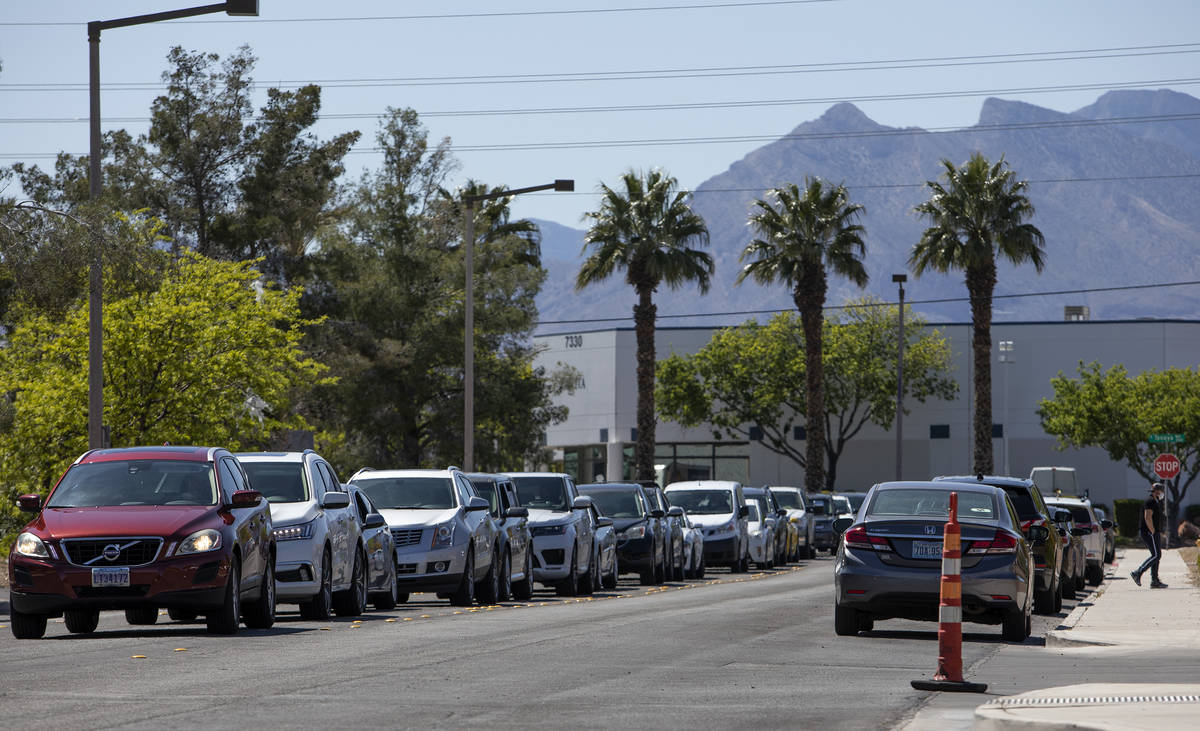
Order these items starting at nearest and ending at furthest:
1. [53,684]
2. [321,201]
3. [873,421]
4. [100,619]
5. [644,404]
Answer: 1. [53,684]
2. [100,619]
3. [644,404]
4. [321,201]
5. [873,421]

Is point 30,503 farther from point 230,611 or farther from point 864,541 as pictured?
point 864,541

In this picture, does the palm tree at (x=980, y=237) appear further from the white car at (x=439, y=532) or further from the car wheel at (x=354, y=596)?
the car wheel at (x=354, y=596)

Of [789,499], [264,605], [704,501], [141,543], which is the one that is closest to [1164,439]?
[789,499]

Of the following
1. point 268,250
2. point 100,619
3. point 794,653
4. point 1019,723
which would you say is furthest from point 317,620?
point 268,250

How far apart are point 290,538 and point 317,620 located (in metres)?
1.22

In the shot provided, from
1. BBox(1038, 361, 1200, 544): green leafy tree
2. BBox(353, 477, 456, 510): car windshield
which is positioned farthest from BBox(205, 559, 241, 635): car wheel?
BBox(1038, 361, 1200, 544): green leafy tree

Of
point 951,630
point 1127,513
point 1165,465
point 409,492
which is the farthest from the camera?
point 1127,513

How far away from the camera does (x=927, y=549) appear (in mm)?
17359

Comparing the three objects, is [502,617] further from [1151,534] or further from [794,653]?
[1151,534]

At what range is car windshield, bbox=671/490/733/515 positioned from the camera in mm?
38656

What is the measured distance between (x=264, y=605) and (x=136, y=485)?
69.7 inches

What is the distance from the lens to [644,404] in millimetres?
59156

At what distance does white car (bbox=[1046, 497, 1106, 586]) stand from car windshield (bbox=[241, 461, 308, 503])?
580 inches

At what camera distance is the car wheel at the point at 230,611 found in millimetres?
16484
